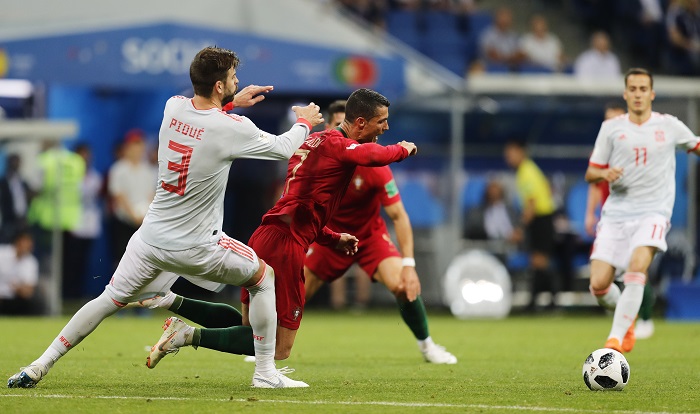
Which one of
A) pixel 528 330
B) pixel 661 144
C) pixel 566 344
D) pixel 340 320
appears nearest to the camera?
pixel 661 144

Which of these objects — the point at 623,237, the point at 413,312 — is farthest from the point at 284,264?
the point at 623,237

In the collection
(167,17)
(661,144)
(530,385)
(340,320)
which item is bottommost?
(340,320)

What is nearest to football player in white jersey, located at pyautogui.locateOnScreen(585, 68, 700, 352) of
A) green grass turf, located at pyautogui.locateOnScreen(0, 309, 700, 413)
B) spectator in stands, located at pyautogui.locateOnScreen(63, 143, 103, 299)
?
green grass turf, located at pyautogui.locateOnScreen(0, 309, 700, 413)

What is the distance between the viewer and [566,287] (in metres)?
18.9

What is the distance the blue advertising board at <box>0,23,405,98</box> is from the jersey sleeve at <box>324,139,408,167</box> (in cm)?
811

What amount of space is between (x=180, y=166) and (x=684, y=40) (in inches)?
711

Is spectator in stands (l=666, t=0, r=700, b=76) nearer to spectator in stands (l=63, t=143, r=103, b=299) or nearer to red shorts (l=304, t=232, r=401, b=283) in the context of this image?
spectator in stands (l=63, t=143, r=103, b=299)

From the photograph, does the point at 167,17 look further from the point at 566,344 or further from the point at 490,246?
the point at 566,344

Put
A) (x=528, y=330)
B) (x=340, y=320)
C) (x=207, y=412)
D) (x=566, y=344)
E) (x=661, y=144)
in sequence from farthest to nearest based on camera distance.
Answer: (x=340, y=320)
(x=528, y=330)
(x=566, y=344)
(x=661, y=144)
(x=207, y=412)

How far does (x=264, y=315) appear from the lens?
25.4ft

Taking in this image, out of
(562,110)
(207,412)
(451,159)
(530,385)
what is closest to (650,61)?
(562,110)

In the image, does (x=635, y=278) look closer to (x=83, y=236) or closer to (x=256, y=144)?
(x=256, y=144)

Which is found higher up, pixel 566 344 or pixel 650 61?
pixel 650 61

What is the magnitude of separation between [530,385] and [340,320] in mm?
8682
